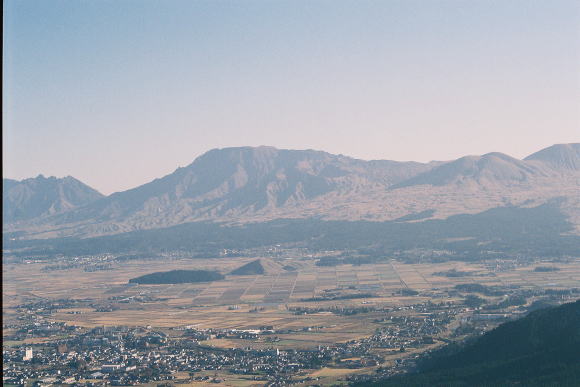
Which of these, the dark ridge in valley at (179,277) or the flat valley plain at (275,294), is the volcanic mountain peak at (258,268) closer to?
the flat valley plain at (275,294)

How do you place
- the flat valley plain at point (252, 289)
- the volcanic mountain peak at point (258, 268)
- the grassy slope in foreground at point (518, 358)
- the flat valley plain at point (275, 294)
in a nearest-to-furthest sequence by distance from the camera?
the grassy slope in foreground at point (518, 358), the flat valley plain at point (275, 294), the flat valley plain at point (252, 289), the volcanic mountain peak at point (258, 268)

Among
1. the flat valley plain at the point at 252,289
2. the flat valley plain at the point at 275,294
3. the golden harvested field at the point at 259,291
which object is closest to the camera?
the flat valley plain at the point at 275,294

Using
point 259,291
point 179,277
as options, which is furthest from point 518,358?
point 179,277

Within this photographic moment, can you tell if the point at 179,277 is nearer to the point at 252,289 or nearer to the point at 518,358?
the point at 252,289

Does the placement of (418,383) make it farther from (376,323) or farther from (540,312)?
(376,323)

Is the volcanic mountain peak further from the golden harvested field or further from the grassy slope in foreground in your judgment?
the grassy slope in foreground

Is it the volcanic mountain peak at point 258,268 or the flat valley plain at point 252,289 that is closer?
the flat valley plain at point 252,289

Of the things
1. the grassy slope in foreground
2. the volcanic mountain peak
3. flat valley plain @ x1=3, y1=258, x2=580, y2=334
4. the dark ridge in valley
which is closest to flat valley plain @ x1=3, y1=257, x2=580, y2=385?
flat valley plain @ x1=3, y1=258, x2=580, y2=334

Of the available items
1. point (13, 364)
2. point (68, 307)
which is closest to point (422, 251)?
point (68, 307)

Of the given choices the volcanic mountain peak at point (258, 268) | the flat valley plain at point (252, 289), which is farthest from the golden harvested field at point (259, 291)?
the volcanic mountain peak at point (258, 268)

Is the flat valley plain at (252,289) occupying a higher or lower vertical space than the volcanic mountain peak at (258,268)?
lower

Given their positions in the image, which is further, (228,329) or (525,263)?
(525,263)
